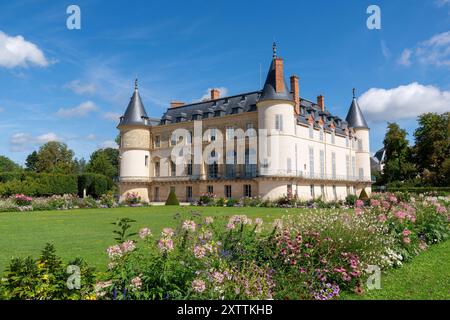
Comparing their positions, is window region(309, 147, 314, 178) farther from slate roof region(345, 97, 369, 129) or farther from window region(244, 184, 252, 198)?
slate roof region(345, 97, 369, 129)

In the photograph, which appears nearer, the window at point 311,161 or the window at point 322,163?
the window at point 311,161

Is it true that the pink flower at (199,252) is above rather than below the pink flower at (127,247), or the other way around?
below

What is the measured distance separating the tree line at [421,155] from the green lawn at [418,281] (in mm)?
34449

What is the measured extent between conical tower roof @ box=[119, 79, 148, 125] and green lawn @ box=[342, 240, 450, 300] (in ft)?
113

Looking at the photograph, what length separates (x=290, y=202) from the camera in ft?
89.8

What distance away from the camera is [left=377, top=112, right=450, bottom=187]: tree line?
40.0 meters

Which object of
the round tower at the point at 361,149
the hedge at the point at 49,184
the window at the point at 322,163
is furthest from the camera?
the round tower at the point at 361,149

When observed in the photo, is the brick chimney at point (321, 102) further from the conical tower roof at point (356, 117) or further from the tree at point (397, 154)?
the tree at point (397, 154)

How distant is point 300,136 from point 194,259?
29.2 metres

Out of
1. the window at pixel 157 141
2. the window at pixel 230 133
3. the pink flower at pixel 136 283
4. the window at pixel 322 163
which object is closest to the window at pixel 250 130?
the window at pixel 230 133

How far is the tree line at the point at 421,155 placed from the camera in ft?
131

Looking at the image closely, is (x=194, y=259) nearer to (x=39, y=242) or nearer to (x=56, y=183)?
(x=39, y=242)
